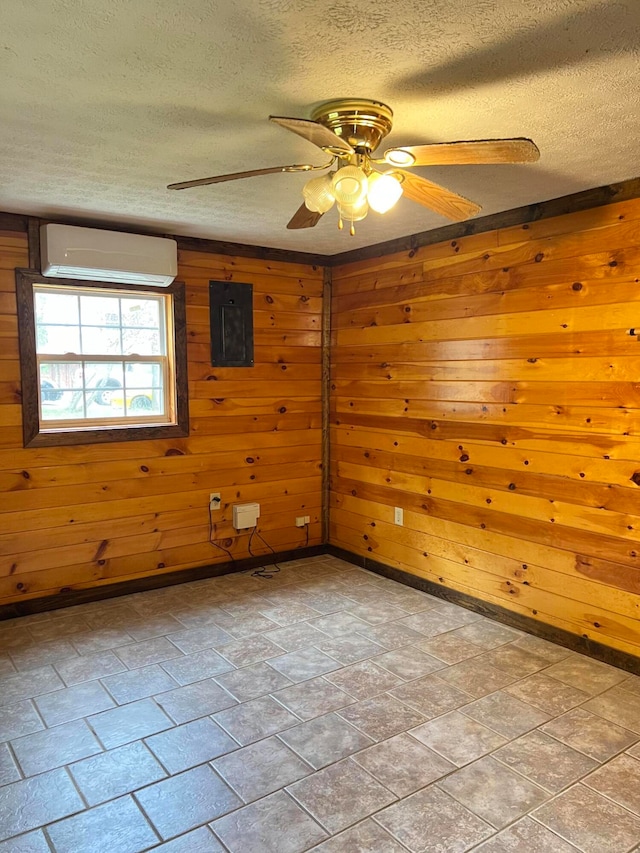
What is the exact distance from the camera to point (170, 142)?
2.21 metres

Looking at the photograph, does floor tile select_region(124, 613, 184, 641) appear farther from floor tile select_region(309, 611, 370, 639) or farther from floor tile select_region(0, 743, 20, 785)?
floor tile select_region(0, 743, 20, 785)

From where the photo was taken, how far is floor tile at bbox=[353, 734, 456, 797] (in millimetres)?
2084

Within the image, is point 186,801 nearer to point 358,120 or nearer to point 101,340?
point 358,120

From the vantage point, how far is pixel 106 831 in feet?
6.12

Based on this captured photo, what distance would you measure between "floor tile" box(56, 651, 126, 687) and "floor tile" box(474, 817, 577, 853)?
181 cm

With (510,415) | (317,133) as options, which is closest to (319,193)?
(317,133)

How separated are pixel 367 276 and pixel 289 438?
1306 millimetres

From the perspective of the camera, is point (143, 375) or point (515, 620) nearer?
point (515, 620)

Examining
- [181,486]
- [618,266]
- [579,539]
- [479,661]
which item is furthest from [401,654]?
[618,266]

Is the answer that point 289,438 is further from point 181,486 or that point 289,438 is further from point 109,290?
point 109,290

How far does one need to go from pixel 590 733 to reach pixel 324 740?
41.4 inches

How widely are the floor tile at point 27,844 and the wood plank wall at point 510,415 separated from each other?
246 cm

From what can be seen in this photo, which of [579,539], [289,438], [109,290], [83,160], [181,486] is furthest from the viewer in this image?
[289,438]

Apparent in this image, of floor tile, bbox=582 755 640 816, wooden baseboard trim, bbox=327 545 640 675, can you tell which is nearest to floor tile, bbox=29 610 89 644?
wooden baseboard trim, bbox=327 545 640 675
